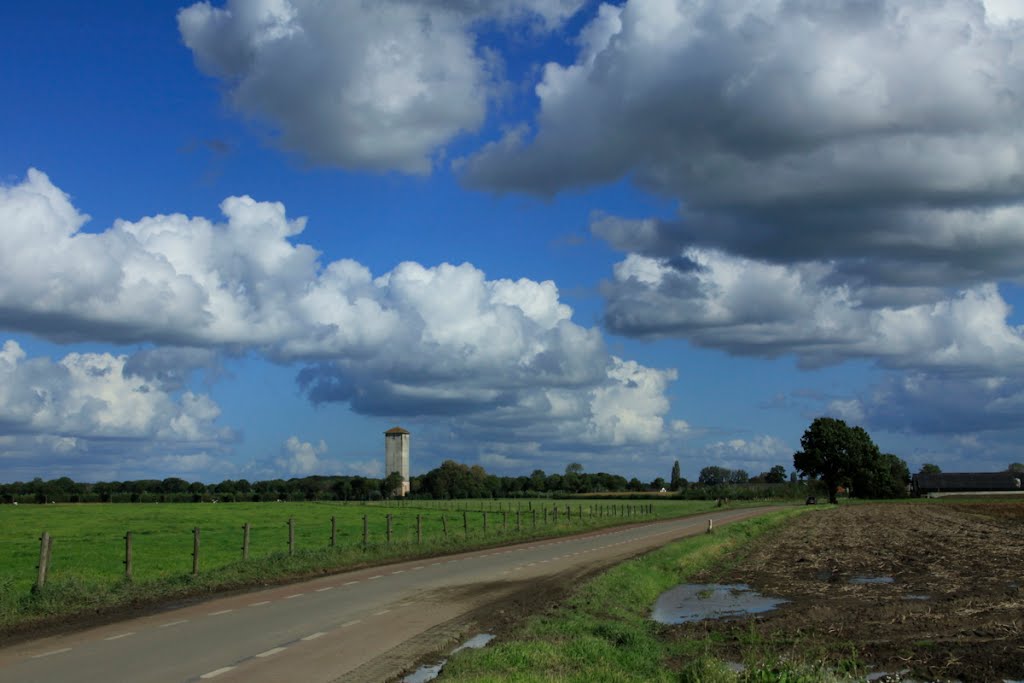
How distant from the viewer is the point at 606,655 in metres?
15.5

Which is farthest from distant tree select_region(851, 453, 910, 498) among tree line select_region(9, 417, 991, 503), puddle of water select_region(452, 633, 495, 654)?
puddle of water select_region(452, 633, 495, 654)

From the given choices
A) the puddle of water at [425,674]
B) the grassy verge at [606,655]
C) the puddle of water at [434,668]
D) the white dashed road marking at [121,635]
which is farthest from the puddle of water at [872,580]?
the white dashed road marking at [121,635]

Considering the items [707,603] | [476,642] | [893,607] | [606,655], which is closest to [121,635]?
[476,642]

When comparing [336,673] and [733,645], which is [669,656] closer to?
[733,645]

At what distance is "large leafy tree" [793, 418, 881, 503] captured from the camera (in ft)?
516

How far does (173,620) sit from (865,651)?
1336 cm

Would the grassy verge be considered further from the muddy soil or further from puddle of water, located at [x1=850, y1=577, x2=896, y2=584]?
puddle of water, located at [x1=850, y1=577, x2=896, y2=584]

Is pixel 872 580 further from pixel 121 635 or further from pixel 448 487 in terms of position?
pixel 448 487

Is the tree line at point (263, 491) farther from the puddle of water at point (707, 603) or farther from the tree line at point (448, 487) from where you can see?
the puddle of water at point (707, 603)

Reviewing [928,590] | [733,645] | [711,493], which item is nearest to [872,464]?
[711,493]

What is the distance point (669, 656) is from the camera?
16609 mm

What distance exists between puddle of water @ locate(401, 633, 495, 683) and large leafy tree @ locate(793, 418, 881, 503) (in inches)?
5836

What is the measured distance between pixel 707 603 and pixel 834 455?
140130 mm

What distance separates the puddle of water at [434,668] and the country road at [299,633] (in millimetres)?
295
